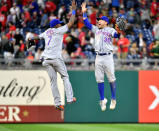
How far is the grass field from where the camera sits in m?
13.9

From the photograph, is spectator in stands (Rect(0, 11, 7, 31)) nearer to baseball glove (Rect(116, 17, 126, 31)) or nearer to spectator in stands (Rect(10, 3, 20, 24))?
spectator in stands (Rect(10, 3, 20, 24))

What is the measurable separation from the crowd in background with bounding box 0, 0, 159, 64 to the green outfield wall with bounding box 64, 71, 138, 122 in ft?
4.32

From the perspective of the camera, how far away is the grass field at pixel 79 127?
1393cm

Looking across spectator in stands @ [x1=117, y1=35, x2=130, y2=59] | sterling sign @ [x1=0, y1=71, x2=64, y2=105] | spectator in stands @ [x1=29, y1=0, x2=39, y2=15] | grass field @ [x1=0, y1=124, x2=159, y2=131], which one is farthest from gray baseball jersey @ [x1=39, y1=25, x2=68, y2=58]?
spectator in stands @ [x1=29, y1=0, x2=39, y2=15]

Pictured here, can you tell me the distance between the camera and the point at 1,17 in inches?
840

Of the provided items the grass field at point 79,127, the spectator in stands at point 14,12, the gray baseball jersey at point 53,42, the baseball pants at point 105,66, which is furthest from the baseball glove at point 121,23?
the spectator in stands at point 14,12

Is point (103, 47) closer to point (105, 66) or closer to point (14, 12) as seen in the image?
point (105, 66)

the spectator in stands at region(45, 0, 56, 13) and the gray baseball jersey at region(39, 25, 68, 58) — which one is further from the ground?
the spectator in stands at region(45, 0, 56, 13)

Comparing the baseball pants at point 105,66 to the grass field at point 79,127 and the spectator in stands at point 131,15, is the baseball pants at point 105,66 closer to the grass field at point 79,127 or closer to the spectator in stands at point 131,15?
the grass field at point 79,127

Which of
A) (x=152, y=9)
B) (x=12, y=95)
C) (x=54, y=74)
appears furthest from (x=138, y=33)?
(x=54, y=74)

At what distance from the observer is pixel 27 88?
15664mm

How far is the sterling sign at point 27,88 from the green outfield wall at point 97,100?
2.21ft

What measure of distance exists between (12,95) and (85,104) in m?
2.39

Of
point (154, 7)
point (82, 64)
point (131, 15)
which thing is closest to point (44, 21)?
point (131, 15)
